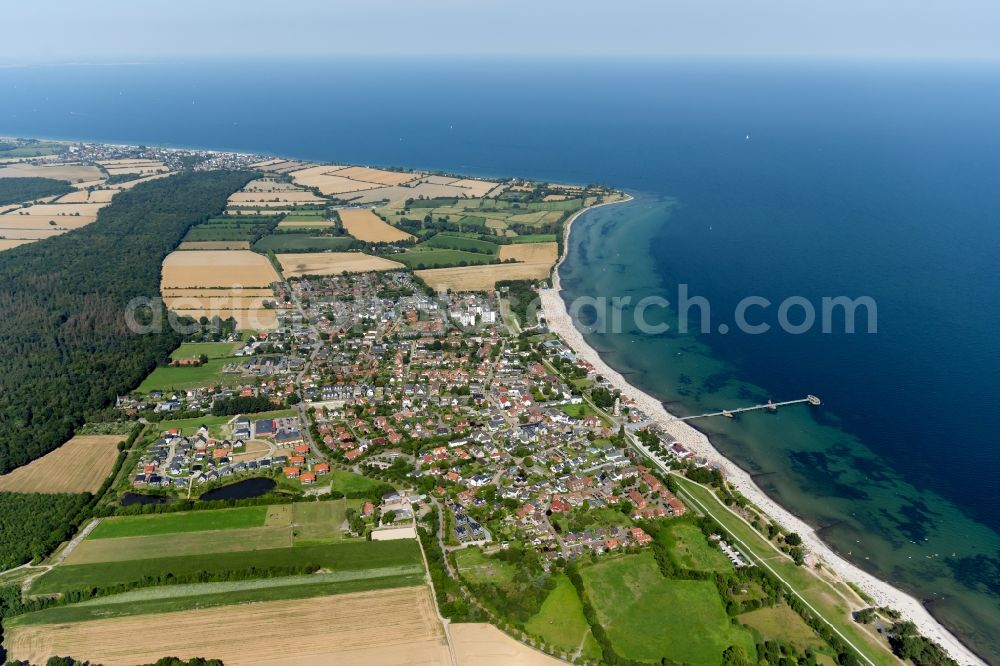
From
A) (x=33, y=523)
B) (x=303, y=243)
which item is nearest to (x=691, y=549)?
(x=33, y=523)

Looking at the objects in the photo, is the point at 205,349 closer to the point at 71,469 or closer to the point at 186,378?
the point at 186,378

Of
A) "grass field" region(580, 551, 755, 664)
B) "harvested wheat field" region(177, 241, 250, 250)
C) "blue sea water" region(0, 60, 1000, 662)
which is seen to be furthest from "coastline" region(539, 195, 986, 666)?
"harvested wheat field" region(177, 241, 250, 250)

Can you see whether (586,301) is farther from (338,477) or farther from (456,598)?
(456,598)

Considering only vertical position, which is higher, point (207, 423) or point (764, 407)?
point (764, 407)

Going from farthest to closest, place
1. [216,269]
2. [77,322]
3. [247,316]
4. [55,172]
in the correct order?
[55,172]
[216,269]
[247,316]
[77,322]

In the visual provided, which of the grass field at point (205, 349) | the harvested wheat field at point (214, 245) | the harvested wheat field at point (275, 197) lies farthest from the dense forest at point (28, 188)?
the grass field at point (205, 349)

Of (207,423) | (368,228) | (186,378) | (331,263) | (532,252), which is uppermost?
(368,228)

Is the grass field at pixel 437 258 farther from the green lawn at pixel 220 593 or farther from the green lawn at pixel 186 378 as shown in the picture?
the green lawn at pixel 220 593

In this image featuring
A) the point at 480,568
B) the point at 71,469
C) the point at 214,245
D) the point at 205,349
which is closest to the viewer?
the point at 480,568
